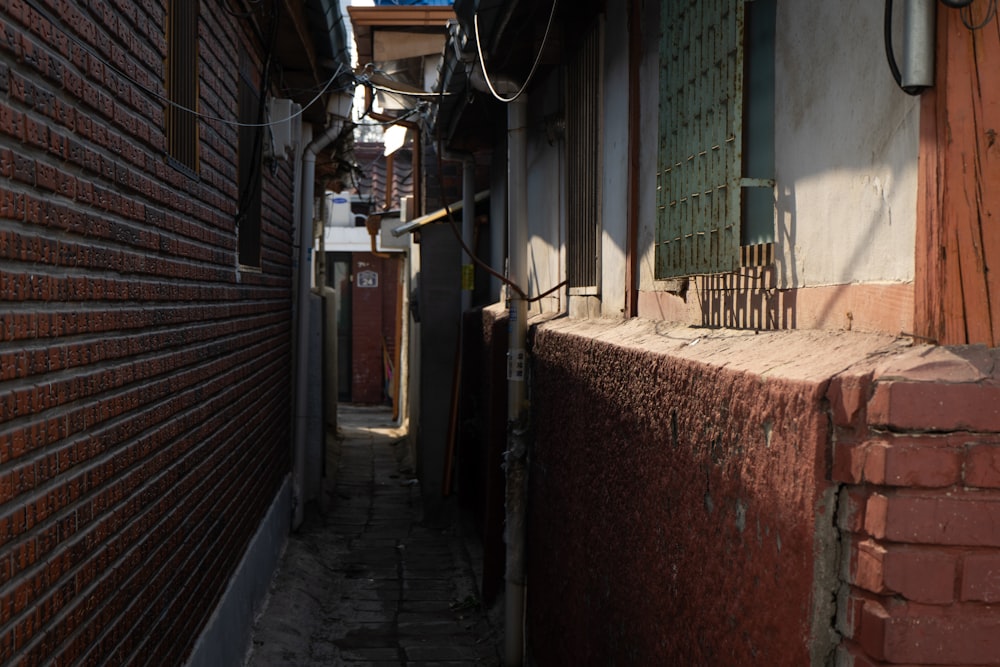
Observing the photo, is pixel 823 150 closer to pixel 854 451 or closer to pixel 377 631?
pixel 854 451

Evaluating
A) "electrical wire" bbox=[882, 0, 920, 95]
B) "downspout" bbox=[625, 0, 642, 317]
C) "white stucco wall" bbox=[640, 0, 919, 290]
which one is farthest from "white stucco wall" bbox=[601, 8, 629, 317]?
"electrical wire" bbox=[882, 0, 920, 95]

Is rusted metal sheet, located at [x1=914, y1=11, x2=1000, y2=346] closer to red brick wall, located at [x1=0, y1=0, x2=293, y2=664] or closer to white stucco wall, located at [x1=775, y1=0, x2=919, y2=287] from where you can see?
white stucco wall, located at [x1=775, y1=0, x2=919, y2=287]

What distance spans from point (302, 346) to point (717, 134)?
6.81 meters

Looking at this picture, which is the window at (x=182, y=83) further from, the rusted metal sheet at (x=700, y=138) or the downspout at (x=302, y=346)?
the downspout at (x=302, y=346)

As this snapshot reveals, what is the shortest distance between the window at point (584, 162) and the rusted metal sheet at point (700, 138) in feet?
5.09

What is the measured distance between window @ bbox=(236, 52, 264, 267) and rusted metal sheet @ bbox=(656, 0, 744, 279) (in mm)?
3091

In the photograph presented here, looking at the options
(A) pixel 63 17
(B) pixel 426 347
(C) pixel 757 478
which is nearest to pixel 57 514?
(A) pixel 63 17

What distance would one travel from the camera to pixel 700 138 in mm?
3721

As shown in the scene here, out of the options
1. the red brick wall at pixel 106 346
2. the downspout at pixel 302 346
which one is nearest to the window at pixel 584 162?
the red brick wall at pixel 106 346

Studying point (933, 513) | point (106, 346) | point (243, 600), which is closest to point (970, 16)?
point (933, 513)

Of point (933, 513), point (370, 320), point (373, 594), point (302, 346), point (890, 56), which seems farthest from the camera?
point (370, 320)

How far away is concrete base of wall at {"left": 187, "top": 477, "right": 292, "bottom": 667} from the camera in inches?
206

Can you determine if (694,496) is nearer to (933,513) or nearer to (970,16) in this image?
(933,513)

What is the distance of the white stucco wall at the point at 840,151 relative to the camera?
242cm
